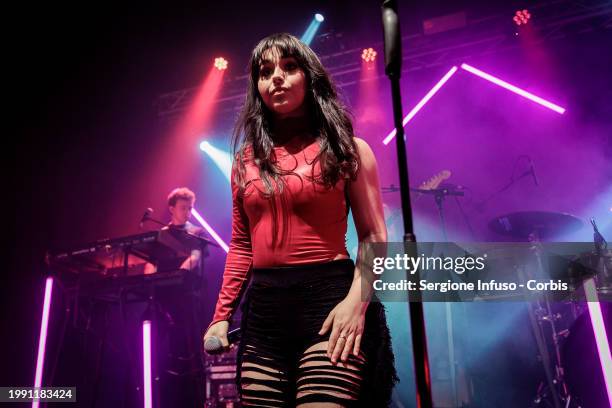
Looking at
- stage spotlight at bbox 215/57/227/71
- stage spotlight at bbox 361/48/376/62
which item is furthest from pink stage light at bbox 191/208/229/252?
stage spotlight at bbox 361/48/376/62

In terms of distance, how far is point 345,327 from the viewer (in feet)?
4.29

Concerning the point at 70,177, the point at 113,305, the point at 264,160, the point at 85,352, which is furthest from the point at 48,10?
the point at 264,160

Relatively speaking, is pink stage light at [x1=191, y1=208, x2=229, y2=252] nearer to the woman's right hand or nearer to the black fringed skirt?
the woman's right hand

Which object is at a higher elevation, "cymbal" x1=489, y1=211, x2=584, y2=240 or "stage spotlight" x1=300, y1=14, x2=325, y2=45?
"stage spotlight" x1=300, y1=14, x2=325, y2=45

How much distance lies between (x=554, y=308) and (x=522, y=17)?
380cm

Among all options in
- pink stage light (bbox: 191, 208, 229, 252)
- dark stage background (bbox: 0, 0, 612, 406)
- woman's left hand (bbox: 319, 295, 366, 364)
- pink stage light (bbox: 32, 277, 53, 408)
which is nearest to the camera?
woman's left hand (bbox: 319, 295, 366, 364)

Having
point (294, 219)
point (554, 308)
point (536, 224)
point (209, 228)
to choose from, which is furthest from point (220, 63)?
point (294, 219)

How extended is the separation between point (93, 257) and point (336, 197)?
435 cm

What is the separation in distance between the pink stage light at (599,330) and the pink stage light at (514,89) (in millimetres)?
3709

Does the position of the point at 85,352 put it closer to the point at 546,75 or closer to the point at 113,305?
the point at 113,305

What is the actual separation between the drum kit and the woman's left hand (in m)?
2.70

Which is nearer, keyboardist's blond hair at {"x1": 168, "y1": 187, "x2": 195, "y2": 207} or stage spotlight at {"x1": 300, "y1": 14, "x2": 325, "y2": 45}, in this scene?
keyboardist's blond hair at {"x1": 168, "y1": 187, "x2": 195, "y2": 207}

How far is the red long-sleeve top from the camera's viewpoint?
1.47m

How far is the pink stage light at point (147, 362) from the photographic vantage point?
4258 mm
